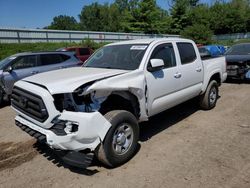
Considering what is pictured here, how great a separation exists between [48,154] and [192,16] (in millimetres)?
59831

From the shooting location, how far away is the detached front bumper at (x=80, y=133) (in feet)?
11.9

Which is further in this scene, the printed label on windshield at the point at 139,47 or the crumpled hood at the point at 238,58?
the crumpled hood at the point at 238,58

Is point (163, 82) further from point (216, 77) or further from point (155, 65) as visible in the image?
point (216, 77)

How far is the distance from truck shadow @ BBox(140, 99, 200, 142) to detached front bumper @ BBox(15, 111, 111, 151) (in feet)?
5.38

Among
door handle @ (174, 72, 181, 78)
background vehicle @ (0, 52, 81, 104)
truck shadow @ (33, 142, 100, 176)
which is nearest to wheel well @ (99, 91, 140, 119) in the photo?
truck shadow @ (33, 142, 100, 176)

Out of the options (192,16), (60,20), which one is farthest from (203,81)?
(60,20)

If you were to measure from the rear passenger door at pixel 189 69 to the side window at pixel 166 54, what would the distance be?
26 cm

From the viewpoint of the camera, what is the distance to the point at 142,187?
3604mm

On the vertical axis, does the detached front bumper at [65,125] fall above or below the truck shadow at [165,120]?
above

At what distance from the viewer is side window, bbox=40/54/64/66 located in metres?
10.3

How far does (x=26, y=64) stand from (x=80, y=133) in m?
7.10

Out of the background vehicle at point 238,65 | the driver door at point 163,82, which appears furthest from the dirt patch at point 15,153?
the background vehicle at point 238,65

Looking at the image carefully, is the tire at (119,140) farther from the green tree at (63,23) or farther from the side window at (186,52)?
the green tree at (63,23)

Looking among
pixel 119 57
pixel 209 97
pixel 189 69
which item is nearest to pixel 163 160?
pixel 119 57
